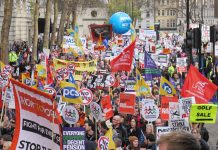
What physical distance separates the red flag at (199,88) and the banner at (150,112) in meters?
0.70

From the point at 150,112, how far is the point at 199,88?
104cm

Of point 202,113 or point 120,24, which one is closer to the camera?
point 202,113

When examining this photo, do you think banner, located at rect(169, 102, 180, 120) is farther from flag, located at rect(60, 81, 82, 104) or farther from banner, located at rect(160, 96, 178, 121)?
flag, located at rect(60, 81, 82, 104)

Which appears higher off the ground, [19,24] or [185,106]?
[19,24]

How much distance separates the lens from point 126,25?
1774 inches

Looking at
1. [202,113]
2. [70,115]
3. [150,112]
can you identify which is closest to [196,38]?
[150,112]

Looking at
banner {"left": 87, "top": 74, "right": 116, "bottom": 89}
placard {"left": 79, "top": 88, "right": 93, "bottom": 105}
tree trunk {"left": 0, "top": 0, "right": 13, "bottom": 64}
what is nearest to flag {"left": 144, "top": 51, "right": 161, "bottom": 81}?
banner {"left": 87, "top": 74, "right": 116, "bottom": 89}

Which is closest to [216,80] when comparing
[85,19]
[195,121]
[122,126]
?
[122,126]

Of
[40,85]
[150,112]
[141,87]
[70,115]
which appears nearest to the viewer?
[70,115]

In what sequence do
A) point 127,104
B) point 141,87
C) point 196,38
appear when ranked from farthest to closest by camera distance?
point 196,38 → point 141,87 → point 127,104

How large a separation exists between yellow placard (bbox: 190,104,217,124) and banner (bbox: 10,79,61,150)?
4598 mm

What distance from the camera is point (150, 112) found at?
47.9 feet

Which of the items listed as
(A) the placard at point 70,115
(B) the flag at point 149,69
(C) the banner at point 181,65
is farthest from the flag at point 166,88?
(C) the banner at point 181,65

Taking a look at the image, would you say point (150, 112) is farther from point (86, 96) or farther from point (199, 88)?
point (86, 96)
